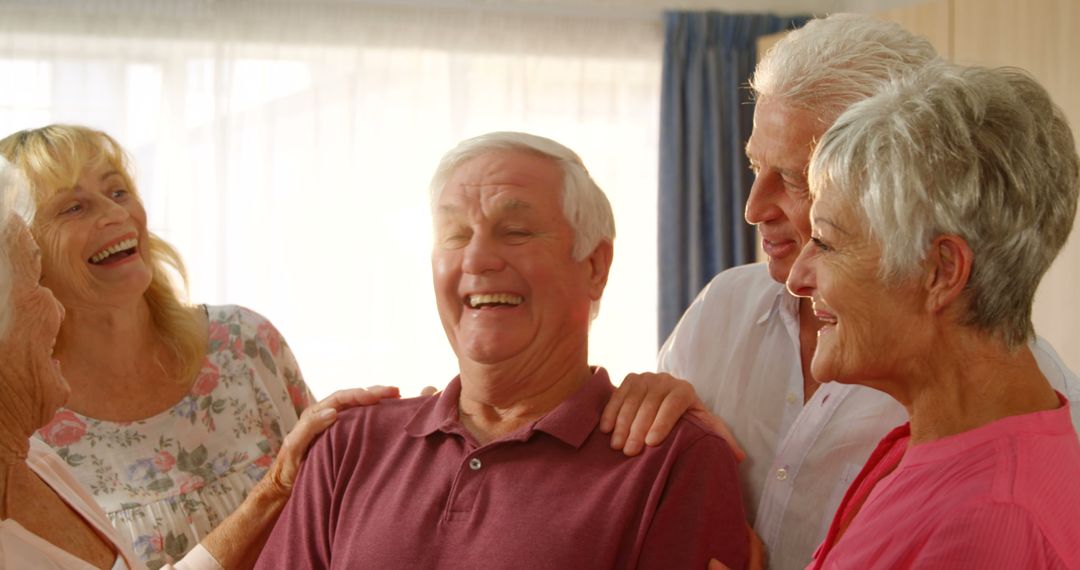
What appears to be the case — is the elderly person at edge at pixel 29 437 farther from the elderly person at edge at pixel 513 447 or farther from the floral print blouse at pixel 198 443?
the floral print blouse at pixel 198 443

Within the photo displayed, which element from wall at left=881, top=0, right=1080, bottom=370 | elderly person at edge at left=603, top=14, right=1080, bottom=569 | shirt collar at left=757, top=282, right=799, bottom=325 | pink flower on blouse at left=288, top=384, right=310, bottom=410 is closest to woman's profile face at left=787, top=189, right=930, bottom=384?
elderly person at edge at left=603, top=14, right=1080, bottom=569

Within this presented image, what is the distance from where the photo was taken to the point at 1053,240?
1.14 m

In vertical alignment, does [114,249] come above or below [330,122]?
below

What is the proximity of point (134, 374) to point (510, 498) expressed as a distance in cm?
100

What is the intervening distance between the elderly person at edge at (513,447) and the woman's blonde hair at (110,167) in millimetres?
650

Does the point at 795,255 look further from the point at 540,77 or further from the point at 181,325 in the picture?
the point at 540,77

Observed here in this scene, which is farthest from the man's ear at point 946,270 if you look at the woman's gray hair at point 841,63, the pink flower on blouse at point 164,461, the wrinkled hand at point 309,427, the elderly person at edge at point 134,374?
the pink flower on blouse at point 164,461

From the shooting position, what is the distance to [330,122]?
15.1 feet

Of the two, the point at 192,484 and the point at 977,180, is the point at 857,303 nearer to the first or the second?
the point at 977,180

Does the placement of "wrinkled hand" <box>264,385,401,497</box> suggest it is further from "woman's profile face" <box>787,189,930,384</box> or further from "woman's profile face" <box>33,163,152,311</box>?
"woman's profile face" <box>787,189,930,384</box>

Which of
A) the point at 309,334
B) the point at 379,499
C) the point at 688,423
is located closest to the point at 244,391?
the point at 379,499

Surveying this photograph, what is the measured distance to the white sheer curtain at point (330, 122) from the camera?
436cm

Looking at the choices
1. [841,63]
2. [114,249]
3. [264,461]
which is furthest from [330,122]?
[841,63]

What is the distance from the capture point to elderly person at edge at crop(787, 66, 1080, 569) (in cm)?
106
